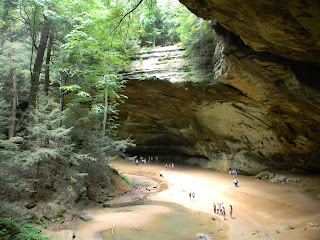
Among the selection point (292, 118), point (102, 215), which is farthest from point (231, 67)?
point (102, 215)

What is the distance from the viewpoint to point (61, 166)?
Result: 1246cm

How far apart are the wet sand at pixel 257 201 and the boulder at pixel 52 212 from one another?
714 cm

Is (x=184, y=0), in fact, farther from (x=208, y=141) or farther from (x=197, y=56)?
(x=208, y=141)

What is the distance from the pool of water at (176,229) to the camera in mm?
9906

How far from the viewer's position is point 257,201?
15125 mm

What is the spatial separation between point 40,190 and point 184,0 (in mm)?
11264

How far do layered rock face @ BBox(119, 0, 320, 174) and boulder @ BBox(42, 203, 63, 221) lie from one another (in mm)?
11108

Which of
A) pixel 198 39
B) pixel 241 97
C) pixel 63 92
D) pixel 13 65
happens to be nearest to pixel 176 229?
pixel 63 92

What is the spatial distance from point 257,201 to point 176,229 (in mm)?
7328

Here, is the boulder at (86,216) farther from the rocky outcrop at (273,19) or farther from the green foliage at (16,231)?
the rocky outcrop at (273,19)

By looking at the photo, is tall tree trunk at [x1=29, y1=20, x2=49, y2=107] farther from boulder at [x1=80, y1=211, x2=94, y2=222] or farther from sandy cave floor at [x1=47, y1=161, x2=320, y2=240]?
sandy cave floor at [x1=47, y1=161, x2=320, y2=240]

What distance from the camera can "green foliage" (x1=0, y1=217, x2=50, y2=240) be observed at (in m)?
6.99

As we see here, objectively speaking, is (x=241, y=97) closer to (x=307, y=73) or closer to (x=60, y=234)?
(x=307, y=73)

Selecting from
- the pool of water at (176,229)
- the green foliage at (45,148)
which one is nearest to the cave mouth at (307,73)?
the pool of water at (176,229)
